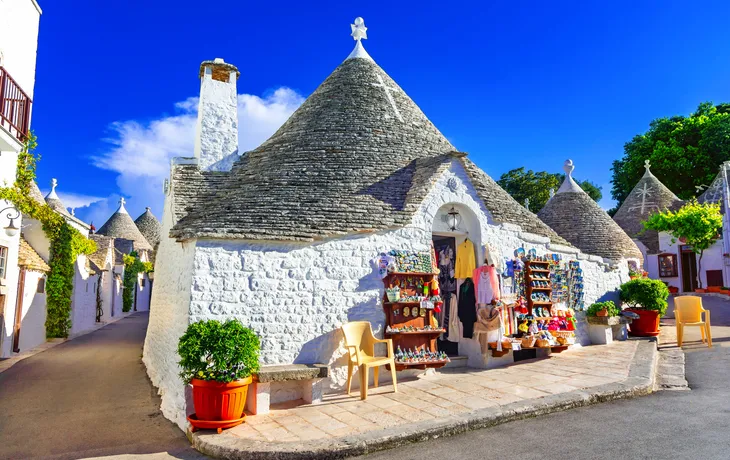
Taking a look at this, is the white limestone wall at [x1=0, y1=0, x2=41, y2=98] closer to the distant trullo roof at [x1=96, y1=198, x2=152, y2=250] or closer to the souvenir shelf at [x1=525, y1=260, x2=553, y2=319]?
the souvenir shelf at [x1=525, y1=260, x2=553, y2=319]

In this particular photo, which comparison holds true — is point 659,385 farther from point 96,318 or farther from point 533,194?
point 533,194

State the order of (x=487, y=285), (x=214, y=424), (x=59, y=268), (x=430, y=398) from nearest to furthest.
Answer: (x=214, y=424) < (x=430, y=398) < (x=487, y=285) < (x=59, y=268)

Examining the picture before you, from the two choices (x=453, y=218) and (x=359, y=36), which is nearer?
(x=453, y=218)

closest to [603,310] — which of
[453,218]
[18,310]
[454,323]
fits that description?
[454,323]

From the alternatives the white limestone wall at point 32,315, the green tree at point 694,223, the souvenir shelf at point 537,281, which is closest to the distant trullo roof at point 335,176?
the souvenir shelf at point 537,281

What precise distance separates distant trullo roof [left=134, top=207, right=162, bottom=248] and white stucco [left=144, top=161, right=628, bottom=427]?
3427cm

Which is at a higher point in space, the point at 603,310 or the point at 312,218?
the point at 312,218

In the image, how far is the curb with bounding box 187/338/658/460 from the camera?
15.8 ft

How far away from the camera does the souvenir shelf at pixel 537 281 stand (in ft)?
31.4

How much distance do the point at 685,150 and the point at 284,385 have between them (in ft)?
106

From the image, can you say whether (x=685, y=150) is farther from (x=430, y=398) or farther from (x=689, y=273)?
(x=430, y=398)

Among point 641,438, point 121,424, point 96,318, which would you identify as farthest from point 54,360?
point 641,438

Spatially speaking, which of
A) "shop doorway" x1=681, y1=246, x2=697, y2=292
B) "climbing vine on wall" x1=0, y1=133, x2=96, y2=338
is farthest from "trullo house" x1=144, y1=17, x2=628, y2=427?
"shop doorway" x1=681, y1=246, x2=697, y2=292

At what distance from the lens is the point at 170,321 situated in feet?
26.2
